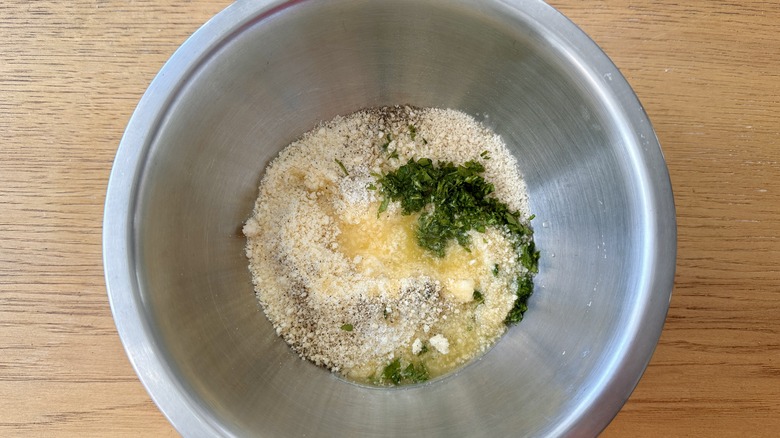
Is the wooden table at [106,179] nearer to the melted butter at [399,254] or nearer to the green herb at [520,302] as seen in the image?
the green herb at [520,302]

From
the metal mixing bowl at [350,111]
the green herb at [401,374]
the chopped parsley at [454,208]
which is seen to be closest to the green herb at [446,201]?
the chopped parsley at [454,208]

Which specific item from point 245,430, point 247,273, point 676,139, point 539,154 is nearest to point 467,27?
point 539,154

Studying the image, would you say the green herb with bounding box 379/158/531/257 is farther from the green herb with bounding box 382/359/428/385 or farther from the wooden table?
the wooden table

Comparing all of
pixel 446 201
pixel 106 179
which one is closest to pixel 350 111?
pixel 446 201

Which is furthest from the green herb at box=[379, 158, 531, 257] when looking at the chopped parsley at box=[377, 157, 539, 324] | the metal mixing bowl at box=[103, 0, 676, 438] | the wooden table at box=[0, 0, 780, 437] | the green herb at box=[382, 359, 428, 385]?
the wooden table at box=[0, 0, 780, 437]

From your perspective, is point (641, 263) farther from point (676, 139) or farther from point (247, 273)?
point (247, 273)

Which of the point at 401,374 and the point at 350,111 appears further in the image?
the point at 350,111

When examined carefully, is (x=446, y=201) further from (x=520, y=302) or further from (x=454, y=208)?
(x=520, y=302)
